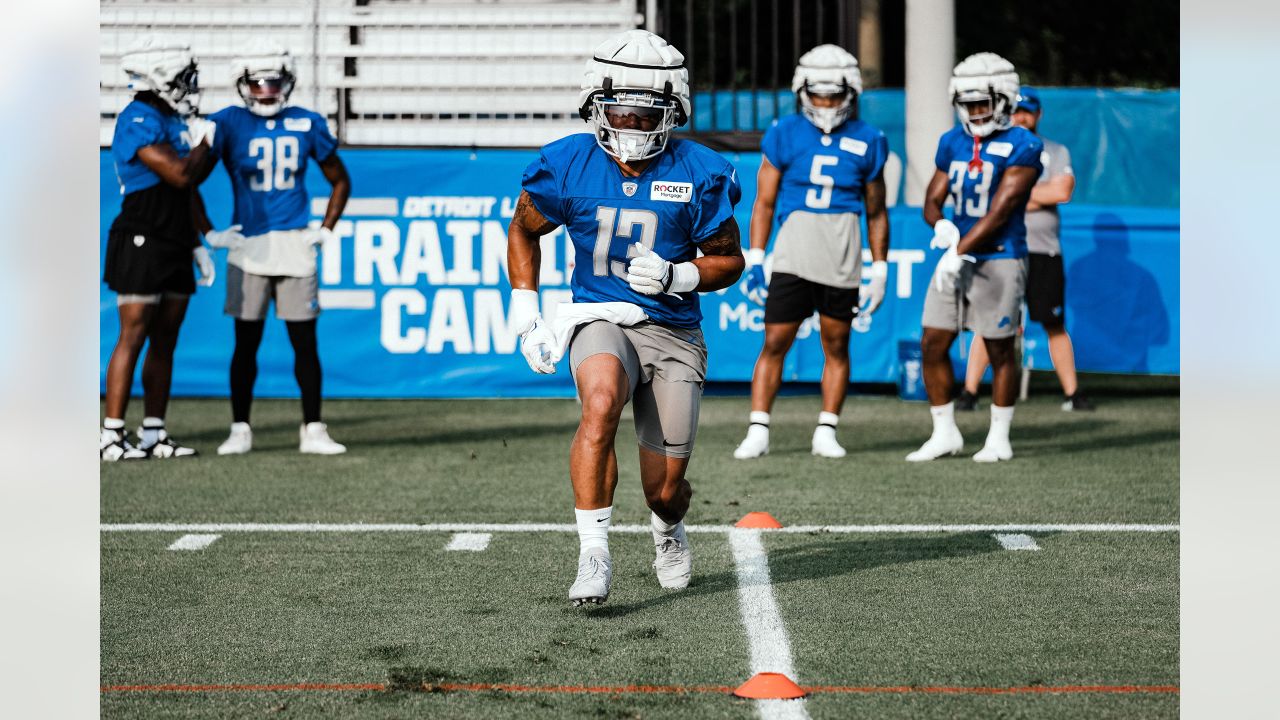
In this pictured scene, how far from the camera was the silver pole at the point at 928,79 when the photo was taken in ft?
42.2

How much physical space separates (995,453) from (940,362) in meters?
0.57

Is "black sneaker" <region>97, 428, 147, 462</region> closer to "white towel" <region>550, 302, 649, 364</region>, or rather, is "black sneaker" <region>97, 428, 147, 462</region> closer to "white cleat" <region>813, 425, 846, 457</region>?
"white cleat" <region>813, 425, 846, 457</region>

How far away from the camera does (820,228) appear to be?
8.90 m

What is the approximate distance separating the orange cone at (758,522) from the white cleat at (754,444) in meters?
1.96

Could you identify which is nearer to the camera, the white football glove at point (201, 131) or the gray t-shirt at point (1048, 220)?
the white football glove at point (201, 131)

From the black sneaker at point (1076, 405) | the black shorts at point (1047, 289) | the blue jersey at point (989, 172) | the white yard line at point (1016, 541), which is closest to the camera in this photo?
the white yard line at point (1016, 541)

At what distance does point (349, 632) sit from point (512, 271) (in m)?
1.25

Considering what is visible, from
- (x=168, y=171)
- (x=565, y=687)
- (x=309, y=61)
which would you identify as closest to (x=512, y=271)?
(x=565, y=687)

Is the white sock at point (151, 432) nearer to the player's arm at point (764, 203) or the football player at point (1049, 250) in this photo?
the player's arm at point (764, 203)

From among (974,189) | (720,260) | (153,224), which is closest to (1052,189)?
(974,189)

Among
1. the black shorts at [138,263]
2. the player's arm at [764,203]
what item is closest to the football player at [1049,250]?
the player's arm at [764,203]

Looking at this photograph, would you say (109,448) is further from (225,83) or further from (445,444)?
(225,83)

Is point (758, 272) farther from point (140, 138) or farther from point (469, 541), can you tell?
point (140, 138)

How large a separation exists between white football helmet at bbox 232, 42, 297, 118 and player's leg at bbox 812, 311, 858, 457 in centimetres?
314
